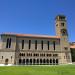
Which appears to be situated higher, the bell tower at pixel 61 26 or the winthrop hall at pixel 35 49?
the bell tower at pixel 61 26

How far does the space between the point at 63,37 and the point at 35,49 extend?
16504 mm

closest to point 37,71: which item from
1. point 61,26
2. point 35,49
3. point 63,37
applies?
point 35,49

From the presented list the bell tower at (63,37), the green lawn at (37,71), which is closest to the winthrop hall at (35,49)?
the bell tower at (63,37)

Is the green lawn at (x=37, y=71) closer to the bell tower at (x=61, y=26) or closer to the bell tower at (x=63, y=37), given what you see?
the bell tower at (x=63, y=37)

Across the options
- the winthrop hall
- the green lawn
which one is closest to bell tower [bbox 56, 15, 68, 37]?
the winthrop hall

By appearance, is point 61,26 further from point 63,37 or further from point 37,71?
point 37,71

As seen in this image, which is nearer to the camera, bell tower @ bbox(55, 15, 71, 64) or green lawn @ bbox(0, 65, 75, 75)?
green lawn @ bbox(0, 65, 75, 75)

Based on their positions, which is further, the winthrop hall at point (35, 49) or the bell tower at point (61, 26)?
the bell tower at point (61, 26)

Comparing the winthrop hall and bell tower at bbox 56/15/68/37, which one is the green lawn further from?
bell tower at bbox 56/15/68/37

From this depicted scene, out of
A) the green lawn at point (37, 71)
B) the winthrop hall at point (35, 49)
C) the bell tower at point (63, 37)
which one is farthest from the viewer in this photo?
the bell tower at point (63, 37)

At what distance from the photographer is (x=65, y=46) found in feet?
249

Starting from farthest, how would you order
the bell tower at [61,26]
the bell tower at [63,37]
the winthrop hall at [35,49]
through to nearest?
the bell tower at [61,26] < the bell tower at [63,37] < the winthrop hall at [35,49]

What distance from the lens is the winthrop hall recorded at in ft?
222

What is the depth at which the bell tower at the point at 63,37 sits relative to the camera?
243 feet
